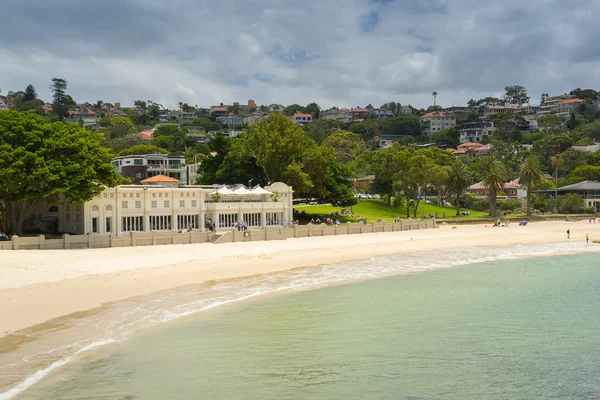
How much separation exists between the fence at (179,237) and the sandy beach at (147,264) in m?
1.39

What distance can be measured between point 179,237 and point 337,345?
26.1 meters

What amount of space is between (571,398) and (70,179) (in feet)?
112

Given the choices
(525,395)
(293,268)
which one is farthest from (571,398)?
(293,268)

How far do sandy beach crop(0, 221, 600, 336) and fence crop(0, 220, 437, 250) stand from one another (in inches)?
54.9

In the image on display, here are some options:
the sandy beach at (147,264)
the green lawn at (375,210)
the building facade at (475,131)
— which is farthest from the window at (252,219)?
the building facade at (475,131)

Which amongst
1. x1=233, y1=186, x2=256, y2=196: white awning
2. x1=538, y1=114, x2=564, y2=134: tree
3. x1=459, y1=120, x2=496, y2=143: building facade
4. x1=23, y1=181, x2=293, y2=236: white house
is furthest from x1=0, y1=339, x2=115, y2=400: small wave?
x1=459, y1=120, x2=496, y2=143: building facade

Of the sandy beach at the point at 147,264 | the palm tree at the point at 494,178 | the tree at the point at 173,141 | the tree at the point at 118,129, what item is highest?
the tree at the point at 118,129

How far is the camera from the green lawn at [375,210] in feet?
231

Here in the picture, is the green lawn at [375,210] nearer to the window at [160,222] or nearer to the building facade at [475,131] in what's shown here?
the window at [160,222]

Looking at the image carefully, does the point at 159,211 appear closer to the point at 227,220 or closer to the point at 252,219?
the point at 227,220

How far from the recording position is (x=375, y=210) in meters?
77.6

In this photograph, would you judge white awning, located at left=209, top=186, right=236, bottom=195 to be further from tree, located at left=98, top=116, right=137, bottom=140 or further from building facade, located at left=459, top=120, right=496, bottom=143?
building facade, located at left=459, top=120, right=496, bottom=143

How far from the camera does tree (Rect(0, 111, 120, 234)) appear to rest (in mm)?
38312

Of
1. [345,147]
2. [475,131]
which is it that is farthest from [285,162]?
[475,131]
